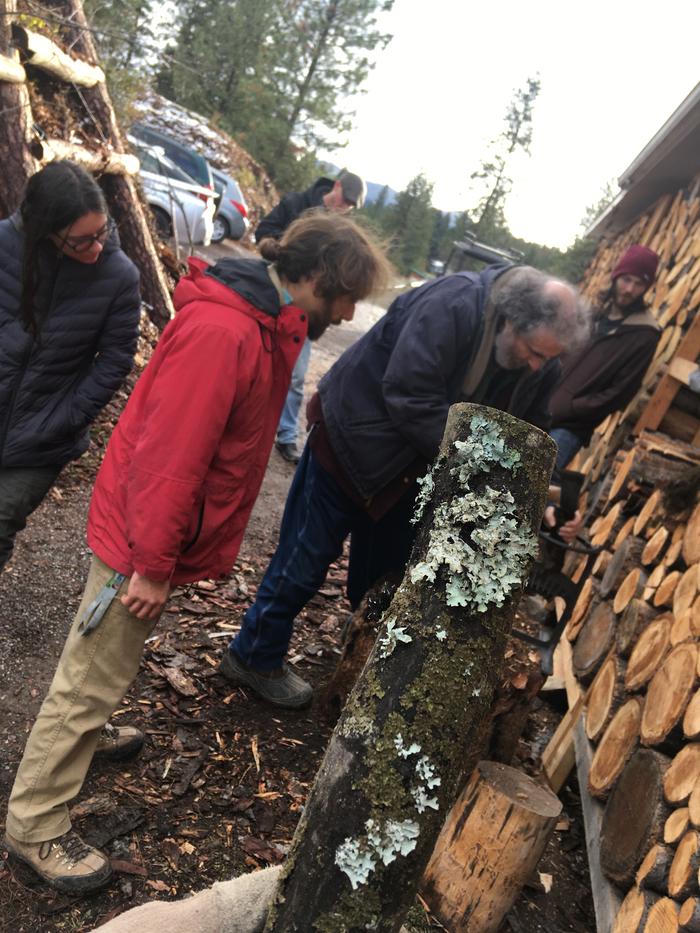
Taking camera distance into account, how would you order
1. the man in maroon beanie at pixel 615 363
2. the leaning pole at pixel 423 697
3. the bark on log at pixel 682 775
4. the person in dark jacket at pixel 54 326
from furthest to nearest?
the man in maroon beanie at pixel 615 363, the person in dark jacket at pixel 54 326, the bark on log at pixel 682 775, the leaning pole at pixel 423 697

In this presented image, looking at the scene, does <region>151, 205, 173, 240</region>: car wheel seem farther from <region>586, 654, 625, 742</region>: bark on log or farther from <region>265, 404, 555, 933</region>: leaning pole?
<region>265, 404, 555, 933</region>: leaning pole

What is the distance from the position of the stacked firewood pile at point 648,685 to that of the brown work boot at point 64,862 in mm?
1619

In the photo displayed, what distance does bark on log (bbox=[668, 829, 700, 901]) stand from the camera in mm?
2033

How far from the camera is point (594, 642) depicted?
3.78 meters

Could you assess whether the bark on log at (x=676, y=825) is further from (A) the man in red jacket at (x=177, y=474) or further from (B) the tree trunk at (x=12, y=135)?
(B) the tree trunk at (x=12, y=135)

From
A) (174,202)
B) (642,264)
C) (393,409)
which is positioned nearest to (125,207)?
(642,264)

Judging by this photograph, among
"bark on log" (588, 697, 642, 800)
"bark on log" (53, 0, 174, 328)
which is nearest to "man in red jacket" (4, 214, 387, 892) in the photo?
"bark on log" (588, 697, 642, 800)

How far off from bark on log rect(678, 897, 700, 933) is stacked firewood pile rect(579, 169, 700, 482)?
3.21m

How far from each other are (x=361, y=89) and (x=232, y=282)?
29.9m

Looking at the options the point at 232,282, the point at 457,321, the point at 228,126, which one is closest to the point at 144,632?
the point at 232,282

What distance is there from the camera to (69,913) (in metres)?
2.21

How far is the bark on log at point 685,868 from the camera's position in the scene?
2.03 meters

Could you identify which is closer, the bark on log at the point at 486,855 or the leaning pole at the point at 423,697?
the leaning pole at the point at 423,697

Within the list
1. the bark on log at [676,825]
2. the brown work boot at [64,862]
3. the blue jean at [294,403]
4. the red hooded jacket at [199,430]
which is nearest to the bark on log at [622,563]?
the bark on log at [676,825]
